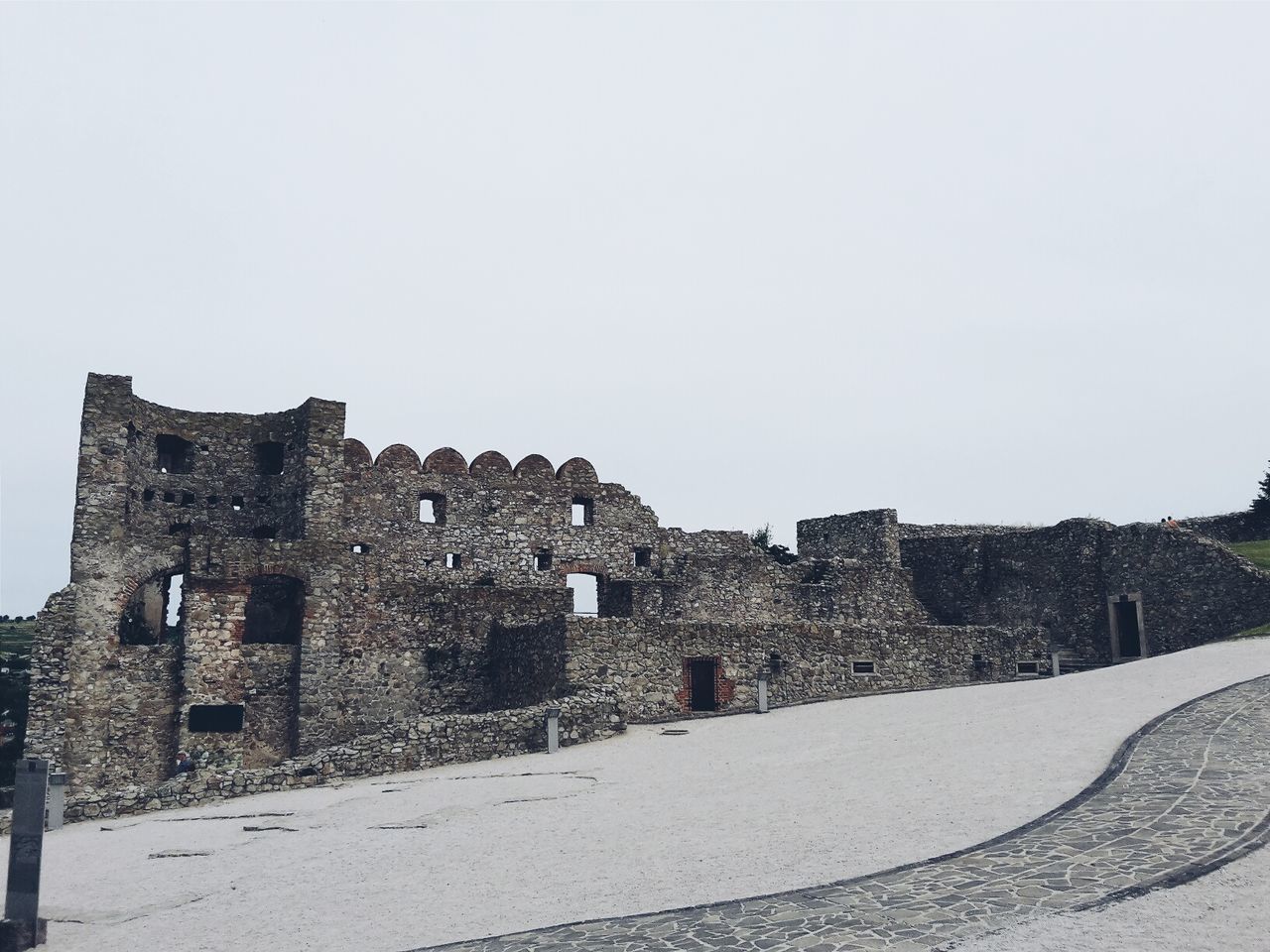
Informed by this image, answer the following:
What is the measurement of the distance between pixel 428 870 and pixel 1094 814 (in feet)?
23.5

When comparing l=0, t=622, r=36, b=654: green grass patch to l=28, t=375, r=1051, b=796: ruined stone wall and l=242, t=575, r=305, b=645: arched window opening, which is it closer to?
l=28, t=375, r=1051, b=796: ruined stone wall

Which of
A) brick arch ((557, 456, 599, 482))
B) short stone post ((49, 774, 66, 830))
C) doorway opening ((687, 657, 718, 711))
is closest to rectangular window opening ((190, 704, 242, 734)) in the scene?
short stone post ((49, 774, 66, 830))

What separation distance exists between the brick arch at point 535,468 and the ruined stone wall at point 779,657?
40.1 ft

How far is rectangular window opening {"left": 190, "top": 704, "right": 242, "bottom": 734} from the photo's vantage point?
24855mm

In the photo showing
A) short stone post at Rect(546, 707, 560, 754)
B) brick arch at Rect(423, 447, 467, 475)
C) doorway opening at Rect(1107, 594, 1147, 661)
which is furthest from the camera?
brick arch at Rect(423, 447, 467, 475)

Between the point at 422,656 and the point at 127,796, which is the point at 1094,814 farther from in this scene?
the point at 422,656

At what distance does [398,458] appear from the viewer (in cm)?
3359

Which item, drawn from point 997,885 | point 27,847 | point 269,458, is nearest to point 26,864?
point 27,847

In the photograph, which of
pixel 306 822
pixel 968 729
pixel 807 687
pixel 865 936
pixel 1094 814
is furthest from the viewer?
pixel 807 687

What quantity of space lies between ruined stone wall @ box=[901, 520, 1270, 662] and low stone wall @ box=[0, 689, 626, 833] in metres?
15.3

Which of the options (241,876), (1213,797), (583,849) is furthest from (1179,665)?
(241,876)

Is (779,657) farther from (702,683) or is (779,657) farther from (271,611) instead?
(271,611)

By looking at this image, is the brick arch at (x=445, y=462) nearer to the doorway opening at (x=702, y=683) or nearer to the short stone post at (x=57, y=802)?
the doorway opening at (x=702, y=683)

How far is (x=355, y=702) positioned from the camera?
25.8 meters
